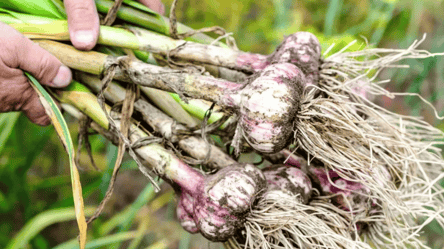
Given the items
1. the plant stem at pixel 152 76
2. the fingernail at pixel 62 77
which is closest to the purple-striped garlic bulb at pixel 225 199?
the plant stem at pixel 152 76

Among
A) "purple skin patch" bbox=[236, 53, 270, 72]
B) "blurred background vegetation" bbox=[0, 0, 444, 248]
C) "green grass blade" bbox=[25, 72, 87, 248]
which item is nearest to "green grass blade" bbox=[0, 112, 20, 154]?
"blurred background vegetation" bbox=[0, 0, 444, 248]

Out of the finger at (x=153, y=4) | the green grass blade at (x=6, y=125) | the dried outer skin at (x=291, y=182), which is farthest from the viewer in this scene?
the green grass blade at (x=6, y=125)

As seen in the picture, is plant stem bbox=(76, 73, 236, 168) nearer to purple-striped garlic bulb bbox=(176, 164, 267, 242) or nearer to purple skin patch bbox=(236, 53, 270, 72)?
purple-striped garlic bulb bbox=(176, 164, 267, 242)

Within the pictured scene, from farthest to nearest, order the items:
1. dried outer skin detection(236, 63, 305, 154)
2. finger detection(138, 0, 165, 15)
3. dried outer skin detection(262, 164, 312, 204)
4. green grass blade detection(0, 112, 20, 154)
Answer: green grass blade detection(0, 112, 20, 154) < finger detection(138, 0, 165, 15) < dried outer skin detection(262, 164, 312, 204) < dried outer skin detection(236, 63, 305, 154)

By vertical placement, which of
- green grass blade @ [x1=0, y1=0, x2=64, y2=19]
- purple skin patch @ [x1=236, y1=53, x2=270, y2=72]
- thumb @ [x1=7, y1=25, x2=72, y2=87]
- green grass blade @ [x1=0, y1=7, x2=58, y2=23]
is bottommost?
thumb @ [x1=7, y1=25, x2=72, y2=87]

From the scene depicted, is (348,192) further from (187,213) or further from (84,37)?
(84,37)

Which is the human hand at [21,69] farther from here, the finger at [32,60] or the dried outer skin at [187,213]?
the dried outer skin at [187,213]
